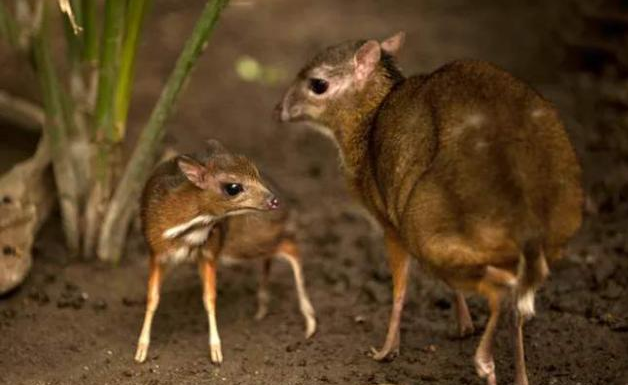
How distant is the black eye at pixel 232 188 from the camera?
6.08 meters

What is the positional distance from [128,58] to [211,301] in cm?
153

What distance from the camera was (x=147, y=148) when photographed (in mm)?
6773

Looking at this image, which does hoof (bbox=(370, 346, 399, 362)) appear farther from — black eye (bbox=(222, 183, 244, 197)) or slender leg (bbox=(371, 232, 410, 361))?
black eye (bbox=(222, 183, 244, 197))

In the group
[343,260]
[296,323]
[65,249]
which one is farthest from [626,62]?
[65,249]

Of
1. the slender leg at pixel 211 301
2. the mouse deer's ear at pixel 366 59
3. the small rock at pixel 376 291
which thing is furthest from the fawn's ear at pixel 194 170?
the small rock at pixel 376 291

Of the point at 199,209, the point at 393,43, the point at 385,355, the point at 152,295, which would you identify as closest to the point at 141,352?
the point at 152,295

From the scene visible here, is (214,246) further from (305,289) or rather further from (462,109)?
(462,109)

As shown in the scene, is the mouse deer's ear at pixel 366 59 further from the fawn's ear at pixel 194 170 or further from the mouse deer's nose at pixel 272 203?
the fawn's ear at pixel 194 170

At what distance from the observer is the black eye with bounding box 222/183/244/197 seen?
608 centimetres

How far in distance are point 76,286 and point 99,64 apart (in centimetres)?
130

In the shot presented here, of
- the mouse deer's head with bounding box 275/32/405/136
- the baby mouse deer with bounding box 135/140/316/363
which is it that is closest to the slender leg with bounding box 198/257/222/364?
the baby mouse deer with bounding box 135/140/316/363

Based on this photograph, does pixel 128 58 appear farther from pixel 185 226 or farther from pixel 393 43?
pixel 393 43

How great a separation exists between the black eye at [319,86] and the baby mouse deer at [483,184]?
29.6 inches

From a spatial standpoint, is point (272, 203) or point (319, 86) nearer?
point (272, 203)
